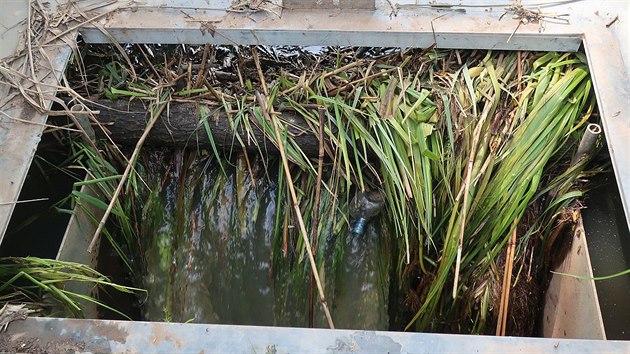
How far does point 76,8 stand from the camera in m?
2.16

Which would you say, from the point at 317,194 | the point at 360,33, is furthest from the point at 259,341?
the point at 360,33

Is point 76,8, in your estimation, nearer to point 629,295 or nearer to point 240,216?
point 240,216

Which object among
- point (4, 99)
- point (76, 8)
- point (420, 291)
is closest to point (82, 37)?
point (76, 8)

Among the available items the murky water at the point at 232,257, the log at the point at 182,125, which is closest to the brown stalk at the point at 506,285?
the murky water at the point at 232,257

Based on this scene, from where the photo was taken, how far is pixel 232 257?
2270 mm

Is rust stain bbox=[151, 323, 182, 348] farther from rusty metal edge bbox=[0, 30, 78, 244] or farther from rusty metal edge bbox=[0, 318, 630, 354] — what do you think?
rusty metal edge bbox=[0, 30, 78, 244]

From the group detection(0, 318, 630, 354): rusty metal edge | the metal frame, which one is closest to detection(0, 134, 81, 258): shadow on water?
the metal frame

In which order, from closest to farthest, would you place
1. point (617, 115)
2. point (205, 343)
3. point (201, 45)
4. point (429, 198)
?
point (205, 343)
point (617, 115)
point (429, 198)
point (201, 45)

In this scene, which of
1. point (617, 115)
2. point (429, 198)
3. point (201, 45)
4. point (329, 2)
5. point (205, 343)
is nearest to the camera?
point (205, 343)

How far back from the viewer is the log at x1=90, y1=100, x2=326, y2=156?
2.08m

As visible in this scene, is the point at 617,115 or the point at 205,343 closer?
the point at 205,343

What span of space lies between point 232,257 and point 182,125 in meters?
0.52

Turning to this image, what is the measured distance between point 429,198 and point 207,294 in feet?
2.95

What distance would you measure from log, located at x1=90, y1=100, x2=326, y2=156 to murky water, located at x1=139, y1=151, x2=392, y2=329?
14 centimetres
